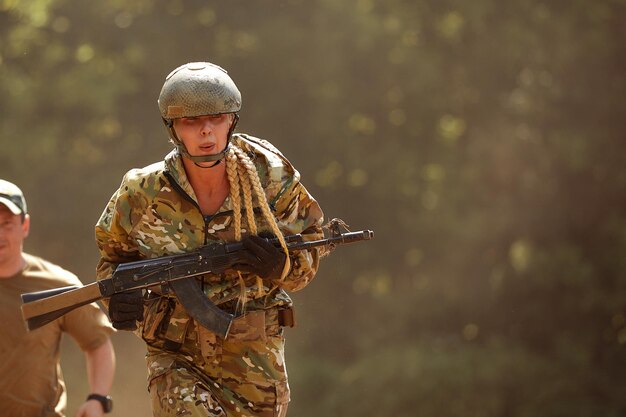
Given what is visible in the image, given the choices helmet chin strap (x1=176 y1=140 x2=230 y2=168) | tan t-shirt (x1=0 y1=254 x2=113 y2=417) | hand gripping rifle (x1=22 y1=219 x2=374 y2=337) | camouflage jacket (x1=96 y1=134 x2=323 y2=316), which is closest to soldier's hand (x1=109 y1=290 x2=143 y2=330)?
hand gripping rifle (x1=22 y1=219 x2=374 y2=337)

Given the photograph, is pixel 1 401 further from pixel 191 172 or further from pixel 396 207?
pixel 396 207

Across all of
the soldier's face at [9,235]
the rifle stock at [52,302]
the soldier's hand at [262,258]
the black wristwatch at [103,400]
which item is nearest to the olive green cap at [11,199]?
the soldier's face at [9,235]

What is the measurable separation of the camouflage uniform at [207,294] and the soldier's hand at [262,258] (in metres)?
0.14

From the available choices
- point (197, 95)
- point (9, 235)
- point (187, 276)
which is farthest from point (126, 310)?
point (9, 235)

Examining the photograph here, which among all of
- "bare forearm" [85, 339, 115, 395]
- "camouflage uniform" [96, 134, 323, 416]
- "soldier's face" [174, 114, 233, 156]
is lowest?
"bare forearm" [85, 339, 115, 395]

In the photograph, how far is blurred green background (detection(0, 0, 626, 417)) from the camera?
12.7 m

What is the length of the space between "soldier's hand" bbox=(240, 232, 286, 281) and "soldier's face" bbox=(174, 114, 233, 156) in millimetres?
410

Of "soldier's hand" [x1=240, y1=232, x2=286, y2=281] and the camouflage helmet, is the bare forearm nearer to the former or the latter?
"soldier's hand" [x1=240, y1=232, x2=286, y2=281]

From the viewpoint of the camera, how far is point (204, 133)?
4965 mm

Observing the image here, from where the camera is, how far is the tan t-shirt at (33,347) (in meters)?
6.17

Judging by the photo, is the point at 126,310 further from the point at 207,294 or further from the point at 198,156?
the point at 198,156

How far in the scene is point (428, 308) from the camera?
44.8 feet

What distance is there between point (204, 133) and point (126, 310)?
806mm

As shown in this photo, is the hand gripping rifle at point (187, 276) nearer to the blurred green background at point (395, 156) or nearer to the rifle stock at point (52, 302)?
the rifle stock at point (52, 302)
